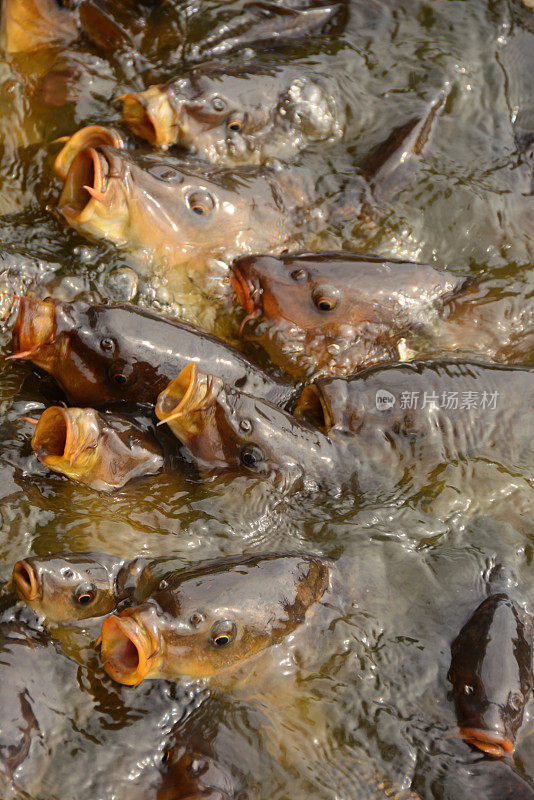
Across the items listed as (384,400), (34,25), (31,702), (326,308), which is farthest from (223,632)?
(34,25)

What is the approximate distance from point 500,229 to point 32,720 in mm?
3909

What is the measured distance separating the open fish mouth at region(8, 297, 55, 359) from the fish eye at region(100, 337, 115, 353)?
254mm

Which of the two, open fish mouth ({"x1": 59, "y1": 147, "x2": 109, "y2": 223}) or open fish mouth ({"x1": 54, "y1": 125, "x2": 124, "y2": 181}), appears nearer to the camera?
open fish mouth ({"x1": 59, "y1": 147, "x2": 109, "y2": 223})

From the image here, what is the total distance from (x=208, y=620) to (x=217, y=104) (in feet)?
11.0

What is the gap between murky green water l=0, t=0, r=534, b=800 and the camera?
309cm

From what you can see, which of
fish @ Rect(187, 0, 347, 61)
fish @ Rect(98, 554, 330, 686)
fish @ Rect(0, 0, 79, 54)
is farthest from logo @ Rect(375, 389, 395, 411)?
fish @ Rect(0, 0, 79, 54)

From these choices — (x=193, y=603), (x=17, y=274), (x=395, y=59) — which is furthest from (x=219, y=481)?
(x=395, y=59)

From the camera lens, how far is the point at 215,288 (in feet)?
15.0

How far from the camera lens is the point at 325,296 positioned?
172 inches

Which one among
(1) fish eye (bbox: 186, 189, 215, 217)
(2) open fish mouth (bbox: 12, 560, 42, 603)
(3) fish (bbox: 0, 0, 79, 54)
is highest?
(3) fish (bbox: 0, 0, 79, 54)

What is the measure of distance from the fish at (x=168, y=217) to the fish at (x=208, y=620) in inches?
70.9

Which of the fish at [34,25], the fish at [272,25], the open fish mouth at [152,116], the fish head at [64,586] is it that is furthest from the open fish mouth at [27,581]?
the fish at [272,25]

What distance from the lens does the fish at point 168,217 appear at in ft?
14.4

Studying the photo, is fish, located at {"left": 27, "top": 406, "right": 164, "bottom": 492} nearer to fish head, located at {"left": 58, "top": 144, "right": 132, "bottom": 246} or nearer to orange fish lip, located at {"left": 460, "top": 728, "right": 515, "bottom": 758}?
fish head, located at {"left": 58, "top": 144, "right": 132, "bottom": 246}
